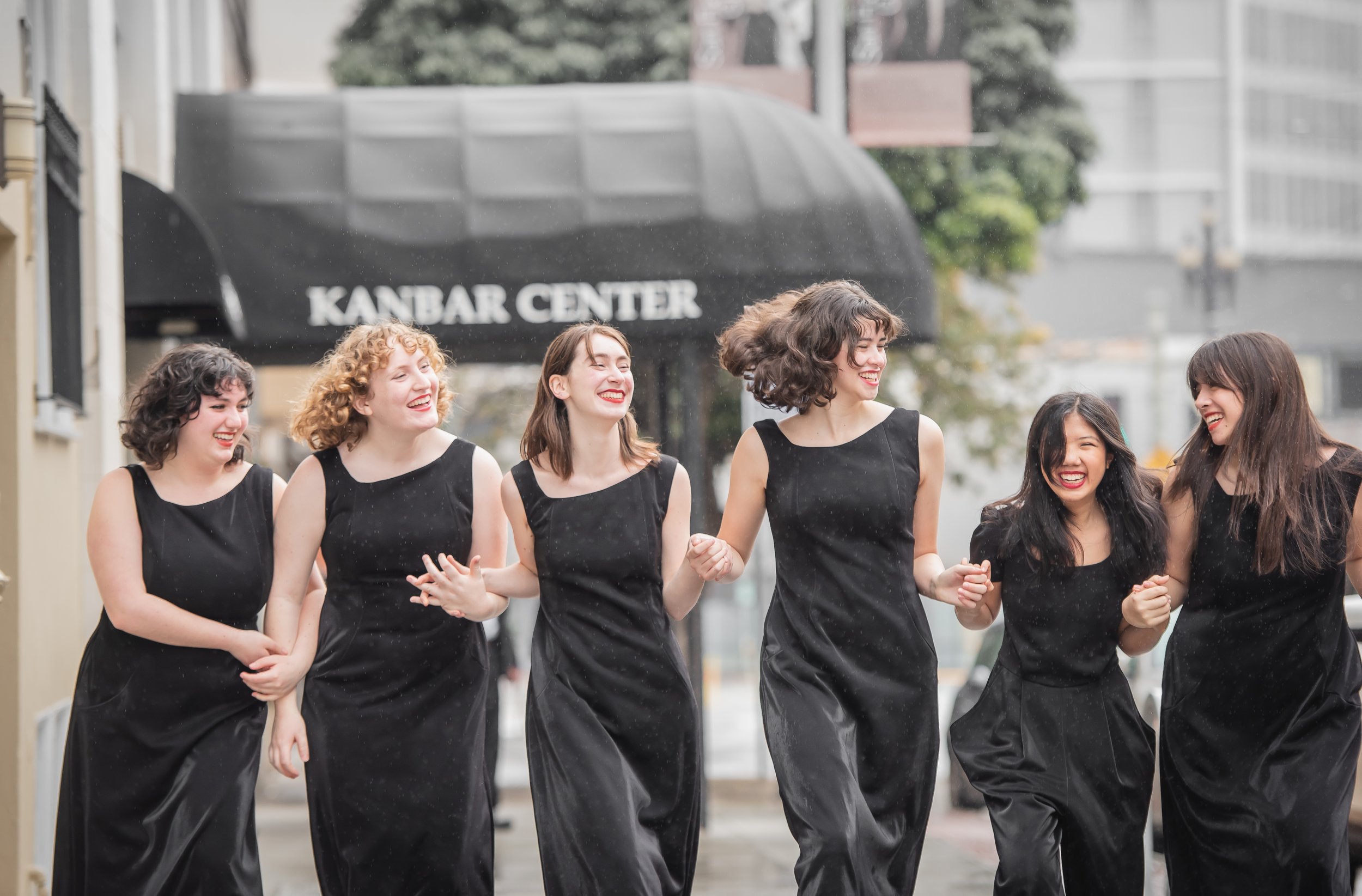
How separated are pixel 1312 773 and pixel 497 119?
7.27 metres

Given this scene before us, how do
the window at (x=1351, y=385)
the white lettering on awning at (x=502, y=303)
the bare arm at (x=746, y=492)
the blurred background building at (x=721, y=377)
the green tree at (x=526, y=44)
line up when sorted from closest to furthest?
the bare arm at (x=746, y=492), the blurred background building at (x=721, y=377), the white lettering on awning at (x=502, y=303), the green tree at (x=526, y=44), the window at (x=1351, y=385)

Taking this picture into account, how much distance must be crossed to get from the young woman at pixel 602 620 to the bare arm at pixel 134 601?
2.05ft

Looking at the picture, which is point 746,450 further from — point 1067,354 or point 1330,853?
point 1067,354

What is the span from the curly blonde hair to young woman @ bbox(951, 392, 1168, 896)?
198 cm

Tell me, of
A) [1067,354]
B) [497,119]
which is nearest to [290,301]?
[497,119]

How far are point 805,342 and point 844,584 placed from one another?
82 cm

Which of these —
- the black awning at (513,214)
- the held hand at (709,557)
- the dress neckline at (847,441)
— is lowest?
the held hand at (709,557)

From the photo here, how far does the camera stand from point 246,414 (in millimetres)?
5426

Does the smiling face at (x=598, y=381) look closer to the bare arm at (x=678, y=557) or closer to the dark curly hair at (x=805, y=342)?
the bare arm at (x=678, y=557)

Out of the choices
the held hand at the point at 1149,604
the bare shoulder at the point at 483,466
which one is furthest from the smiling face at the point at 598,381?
the held hand at the point at 1149,604

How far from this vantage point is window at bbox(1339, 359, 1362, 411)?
1688 inches

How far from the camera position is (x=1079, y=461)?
5324 millimetres

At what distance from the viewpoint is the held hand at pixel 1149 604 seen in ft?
16.5

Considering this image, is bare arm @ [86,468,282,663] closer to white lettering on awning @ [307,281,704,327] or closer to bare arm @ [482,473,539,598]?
bare arm @ [482,473,539,598]
